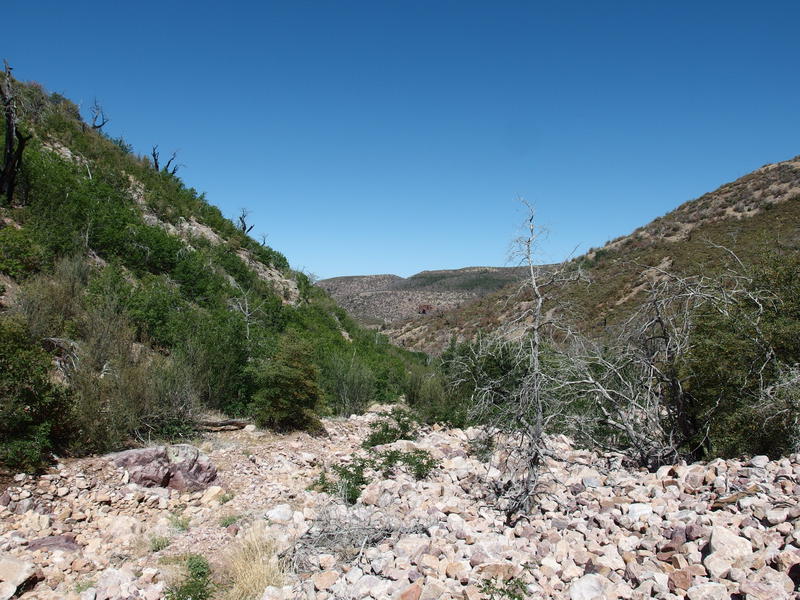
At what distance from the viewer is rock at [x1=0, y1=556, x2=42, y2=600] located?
4.33m

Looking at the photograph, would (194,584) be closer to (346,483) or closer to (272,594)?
(272,594)

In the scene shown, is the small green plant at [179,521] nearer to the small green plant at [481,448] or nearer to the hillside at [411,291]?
the small green plant at [481,448]

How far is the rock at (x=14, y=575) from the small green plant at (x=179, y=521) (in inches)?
63.1

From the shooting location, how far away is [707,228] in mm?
31875

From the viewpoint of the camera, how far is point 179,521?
628 centimetres

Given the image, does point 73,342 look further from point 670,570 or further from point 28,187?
point 670,570

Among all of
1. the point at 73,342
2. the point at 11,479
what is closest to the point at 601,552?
the point at 11,479

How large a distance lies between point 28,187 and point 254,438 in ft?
34.9

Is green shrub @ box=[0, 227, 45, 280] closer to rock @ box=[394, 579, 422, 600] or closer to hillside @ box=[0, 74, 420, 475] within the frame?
hillside @ box=[0, 74, 420, 475]

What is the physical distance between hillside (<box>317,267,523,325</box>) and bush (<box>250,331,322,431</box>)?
39.4 m

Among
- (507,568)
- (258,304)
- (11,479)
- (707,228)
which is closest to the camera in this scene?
(507,568)

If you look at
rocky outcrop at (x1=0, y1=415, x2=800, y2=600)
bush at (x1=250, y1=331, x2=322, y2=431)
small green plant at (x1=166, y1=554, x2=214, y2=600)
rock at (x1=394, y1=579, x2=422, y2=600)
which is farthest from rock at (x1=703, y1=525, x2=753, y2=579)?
bush at (x1=250, y1=331, x2=322, y2=431)

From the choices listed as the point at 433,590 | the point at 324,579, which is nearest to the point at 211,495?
the point at 324,579

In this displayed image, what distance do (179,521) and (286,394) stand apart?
14.7 ft
